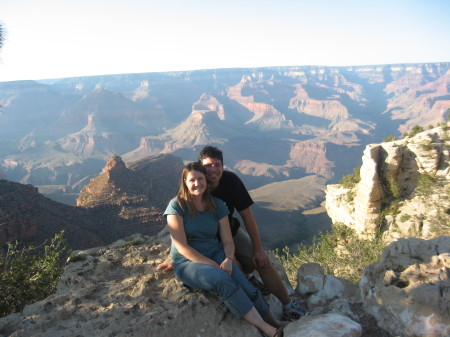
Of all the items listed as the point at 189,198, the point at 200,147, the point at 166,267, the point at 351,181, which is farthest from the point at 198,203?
the point at 200,147

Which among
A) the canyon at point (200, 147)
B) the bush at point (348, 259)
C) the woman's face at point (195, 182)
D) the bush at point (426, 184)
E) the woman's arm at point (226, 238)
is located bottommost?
the canyon at point (200, 147)

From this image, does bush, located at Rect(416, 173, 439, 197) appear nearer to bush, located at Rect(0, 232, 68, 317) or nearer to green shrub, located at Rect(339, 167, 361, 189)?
green shrub, located at Rect(339, 167, 361, 189)

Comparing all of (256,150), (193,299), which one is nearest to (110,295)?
(193,299)

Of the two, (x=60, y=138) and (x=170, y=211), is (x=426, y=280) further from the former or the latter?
(x=60, y=138)

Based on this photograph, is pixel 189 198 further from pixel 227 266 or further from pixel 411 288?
pixel 411 288

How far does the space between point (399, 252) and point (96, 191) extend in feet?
137

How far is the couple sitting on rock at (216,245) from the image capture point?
188 inches

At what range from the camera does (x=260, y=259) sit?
576 centimetres

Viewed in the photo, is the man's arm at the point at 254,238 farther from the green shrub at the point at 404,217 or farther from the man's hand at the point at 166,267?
the green shrub at the point at 404,217

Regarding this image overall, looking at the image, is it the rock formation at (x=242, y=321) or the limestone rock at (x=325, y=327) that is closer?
the limestone rock at (x=325, y=327)

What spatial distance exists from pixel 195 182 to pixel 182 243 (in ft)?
3.37

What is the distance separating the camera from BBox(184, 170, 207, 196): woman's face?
5078mm

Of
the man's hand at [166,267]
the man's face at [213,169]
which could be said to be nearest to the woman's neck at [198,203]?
the man's face at [213,169]

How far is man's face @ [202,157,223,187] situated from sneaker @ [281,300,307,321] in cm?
256
